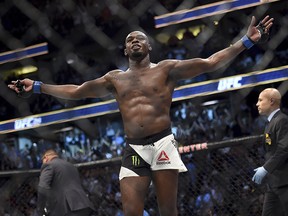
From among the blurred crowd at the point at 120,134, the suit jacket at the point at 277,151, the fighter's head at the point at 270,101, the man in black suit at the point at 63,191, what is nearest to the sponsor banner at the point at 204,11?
the blurred crowd at the point at 120,134

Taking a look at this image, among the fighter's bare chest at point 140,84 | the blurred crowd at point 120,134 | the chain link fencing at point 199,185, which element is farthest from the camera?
the blurred crowd at point 120,134

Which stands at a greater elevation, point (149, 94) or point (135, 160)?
point (149, 94)

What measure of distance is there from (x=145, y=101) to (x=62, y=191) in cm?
190

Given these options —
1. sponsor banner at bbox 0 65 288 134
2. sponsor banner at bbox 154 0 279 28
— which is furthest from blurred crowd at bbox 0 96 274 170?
sponsor banner at bbox 154 0 279 28

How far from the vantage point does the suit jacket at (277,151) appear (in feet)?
12.6

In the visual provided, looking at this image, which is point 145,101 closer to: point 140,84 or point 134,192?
point 140,84

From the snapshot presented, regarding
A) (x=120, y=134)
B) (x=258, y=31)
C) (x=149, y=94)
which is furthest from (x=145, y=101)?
(x=120, y=134)

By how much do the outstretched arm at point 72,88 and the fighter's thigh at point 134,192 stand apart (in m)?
0.54

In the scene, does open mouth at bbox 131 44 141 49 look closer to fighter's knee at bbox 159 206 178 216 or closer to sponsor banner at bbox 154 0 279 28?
fighter's knee at bbox 159 206 178 216

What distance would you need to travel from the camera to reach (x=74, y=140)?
28.9 feet

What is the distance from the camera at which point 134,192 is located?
3.08m

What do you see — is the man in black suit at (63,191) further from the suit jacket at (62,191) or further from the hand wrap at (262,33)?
the hand wrap at (262,33)

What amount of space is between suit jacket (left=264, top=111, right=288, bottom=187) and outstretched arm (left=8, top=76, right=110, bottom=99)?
1.20 metres

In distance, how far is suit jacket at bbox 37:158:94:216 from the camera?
15.6ft
